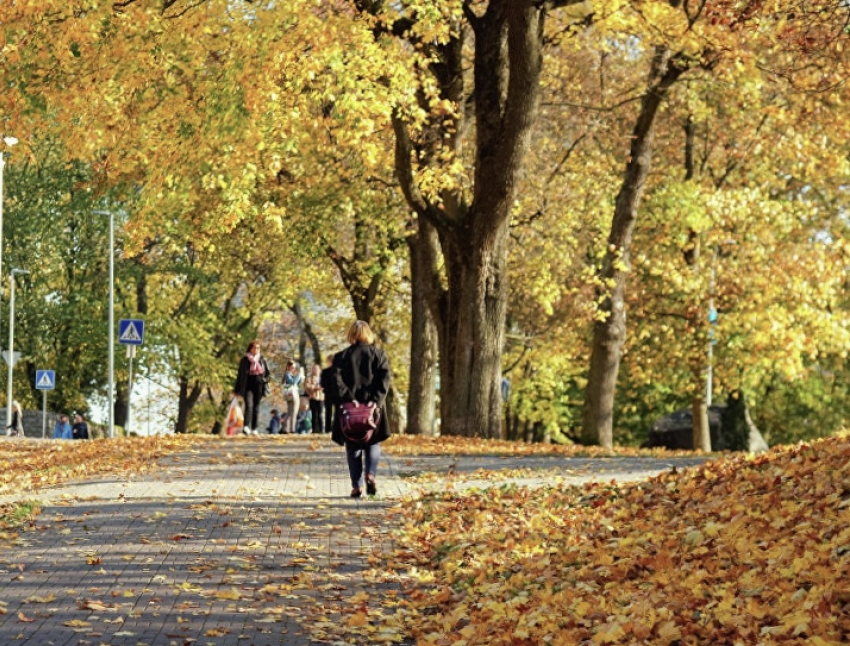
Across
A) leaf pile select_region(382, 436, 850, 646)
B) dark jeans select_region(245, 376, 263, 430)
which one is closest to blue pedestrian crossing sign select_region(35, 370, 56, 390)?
dark jeans select_region(245, 376, 263, 430)

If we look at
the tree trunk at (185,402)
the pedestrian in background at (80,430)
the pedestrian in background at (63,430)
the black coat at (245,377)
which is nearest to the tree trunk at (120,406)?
the tree trunk at (185,402)

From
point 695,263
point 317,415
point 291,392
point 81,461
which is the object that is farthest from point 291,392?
point 695,263

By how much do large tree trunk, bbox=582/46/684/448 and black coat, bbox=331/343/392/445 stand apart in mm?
15742

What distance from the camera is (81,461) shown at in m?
22.1

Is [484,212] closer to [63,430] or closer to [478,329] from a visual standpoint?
[478,329]

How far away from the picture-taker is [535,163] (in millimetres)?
39156

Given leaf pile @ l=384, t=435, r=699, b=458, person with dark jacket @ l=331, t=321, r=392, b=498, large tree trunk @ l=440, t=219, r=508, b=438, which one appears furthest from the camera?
large tree trunk @ l=440, t=219, r=508, b=438

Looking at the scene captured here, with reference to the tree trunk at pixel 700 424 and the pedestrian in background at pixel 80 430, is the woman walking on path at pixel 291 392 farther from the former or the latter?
the pedestrian in background at pixel 80 430

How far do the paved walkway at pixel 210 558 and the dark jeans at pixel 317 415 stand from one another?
46.3ft

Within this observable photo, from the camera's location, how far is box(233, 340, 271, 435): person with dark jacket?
27.3m

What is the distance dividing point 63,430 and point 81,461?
1043 inches

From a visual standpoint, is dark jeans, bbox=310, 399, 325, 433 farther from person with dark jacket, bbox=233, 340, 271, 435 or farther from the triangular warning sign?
the triangular warning sign

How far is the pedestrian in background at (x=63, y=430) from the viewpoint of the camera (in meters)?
47.7

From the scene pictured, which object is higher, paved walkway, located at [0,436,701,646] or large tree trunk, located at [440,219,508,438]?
large tree trunk, located at [440,219,508,438]
